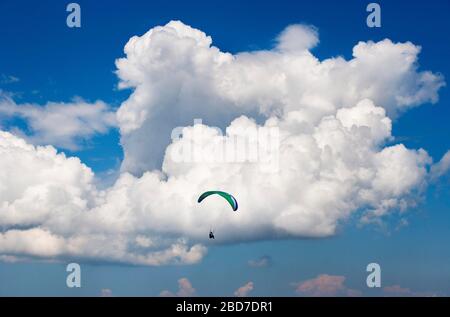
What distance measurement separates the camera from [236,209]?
134500 millimetres

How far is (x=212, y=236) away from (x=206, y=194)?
12.2 meters

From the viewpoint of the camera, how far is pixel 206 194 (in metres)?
137

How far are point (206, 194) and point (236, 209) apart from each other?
9055 mm
